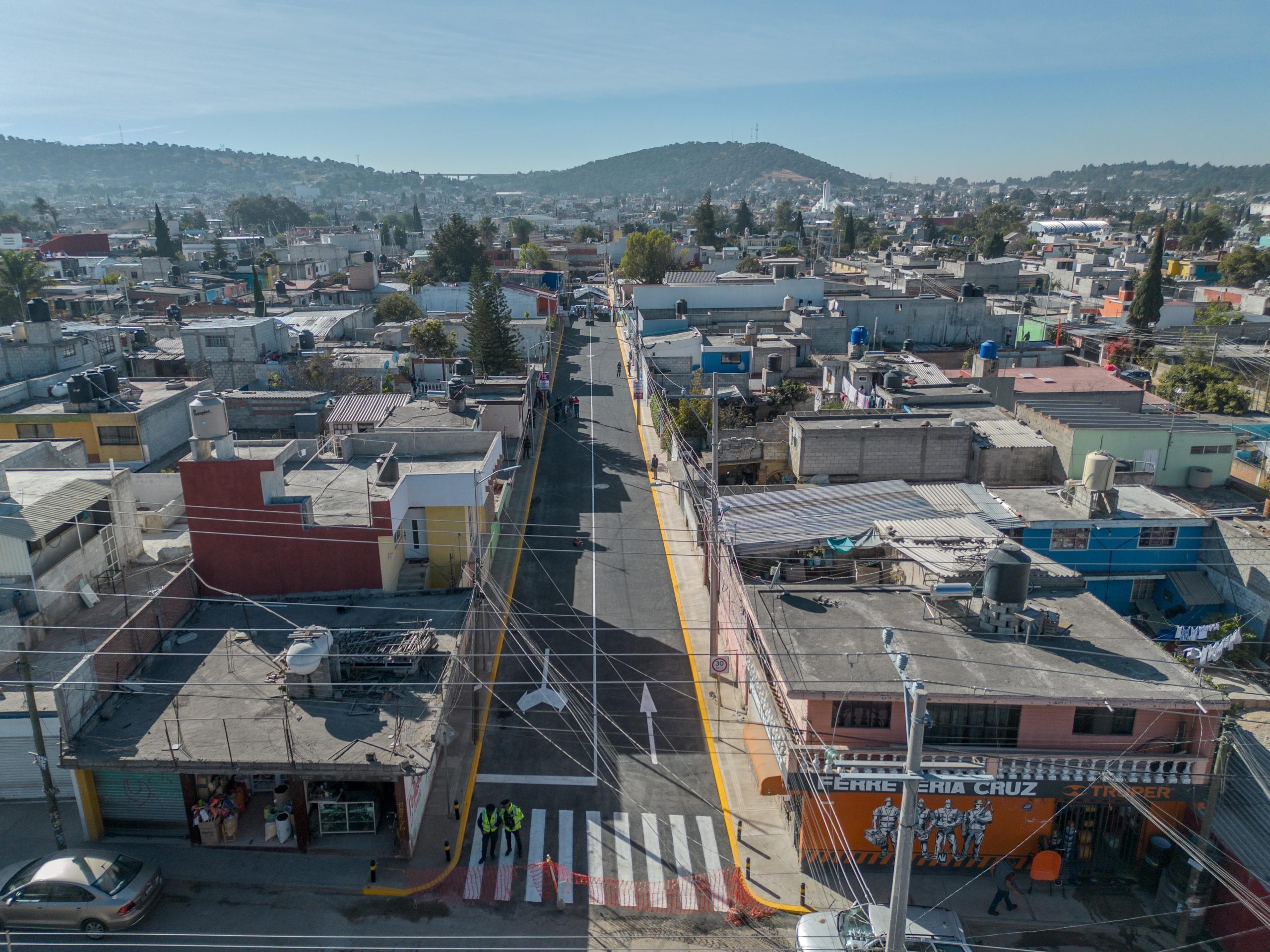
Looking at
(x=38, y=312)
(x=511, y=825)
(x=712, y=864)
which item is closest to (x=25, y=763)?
(x=511, y=825)

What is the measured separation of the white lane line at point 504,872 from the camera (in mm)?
14852

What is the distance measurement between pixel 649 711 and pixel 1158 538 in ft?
49.5

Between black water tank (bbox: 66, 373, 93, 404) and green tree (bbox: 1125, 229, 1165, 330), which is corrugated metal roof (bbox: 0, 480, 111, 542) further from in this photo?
green tree (bbox: 1125, 229, 1165, 330)

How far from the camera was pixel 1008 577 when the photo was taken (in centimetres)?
1636

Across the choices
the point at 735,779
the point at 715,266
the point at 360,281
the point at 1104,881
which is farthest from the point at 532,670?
the point at 715,266

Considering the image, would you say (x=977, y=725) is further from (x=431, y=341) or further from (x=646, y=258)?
(x=646, y=258)

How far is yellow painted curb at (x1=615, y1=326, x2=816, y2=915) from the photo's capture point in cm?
1475

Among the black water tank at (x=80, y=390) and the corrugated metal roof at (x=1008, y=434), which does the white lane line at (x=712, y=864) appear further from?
the black water tank at (x=80, y=390)

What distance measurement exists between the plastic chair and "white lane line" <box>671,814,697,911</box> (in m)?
6.12

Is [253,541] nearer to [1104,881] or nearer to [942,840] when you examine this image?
[942,840]

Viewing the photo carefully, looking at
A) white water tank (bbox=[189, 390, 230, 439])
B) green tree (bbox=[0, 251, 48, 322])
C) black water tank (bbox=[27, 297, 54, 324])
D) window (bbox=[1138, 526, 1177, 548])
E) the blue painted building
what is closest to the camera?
white water tank (bbox=[189, 390, 230, 439])

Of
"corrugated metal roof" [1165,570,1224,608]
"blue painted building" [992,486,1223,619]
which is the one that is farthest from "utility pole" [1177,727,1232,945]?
"corrugated metal roof" [1165,570,1224,608]

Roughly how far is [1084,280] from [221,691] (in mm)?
79038

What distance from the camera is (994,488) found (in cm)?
2569
